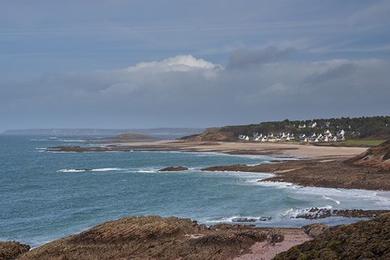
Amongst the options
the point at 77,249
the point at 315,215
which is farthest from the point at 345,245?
the point at 315,215

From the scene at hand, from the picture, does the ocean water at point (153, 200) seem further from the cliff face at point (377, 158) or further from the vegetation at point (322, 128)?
the vegetation at point (322, 128)

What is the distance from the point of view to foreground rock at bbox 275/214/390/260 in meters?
19.3

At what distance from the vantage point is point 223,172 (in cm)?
8494

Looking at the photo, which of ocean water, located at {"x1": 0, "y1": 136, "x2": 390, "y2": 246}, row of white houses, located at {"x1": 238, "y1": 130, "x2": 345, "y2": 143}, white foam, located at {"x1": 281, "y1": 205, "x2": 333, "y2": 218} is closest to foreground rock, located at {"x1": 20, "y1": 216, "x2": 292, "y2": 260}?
ocean water, located at {"x1": 0, "y1": 136, "x2": 390, "y2": 246}

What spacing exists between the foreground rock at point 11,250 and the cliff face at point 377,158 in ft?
155

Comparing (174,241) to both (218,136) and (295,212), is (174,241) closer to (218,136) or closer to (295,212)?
(295,212)

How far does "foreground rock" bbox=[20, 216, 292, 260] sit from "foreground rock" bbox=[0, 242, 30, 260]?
105 cm

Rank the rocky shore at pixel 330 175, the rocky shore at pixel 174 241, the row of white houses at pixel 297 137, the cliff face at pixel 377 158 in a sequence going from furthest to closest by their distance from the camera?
the row of white houses at pixel 297 137, the cliff face at pixel 377 158, the rocky shore at pixel 330 175, the rocky shore at pixel 174 241

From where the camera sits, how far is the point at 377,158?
71.4 meters

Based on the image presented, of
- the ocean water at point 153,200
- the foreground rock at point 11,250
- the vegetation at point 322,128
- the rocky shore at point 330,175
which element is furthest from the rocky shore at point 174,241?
the vegetation at point 322,128

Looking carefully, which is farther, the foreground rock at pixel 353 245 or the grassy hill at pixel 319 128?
the grassy hill at pixel 319 128

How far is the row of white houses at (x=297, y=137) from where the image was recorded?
158m

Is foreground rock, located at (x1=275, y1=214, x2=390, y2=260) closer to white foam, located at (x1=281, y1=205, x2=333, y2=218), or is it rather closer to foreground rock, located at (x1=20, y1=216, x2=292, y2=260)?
foreground rock, located at (x1=20, y1=216, x2=292, y2=260)

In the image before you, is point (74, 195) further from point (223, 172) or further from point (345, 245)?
point (345, 245)
